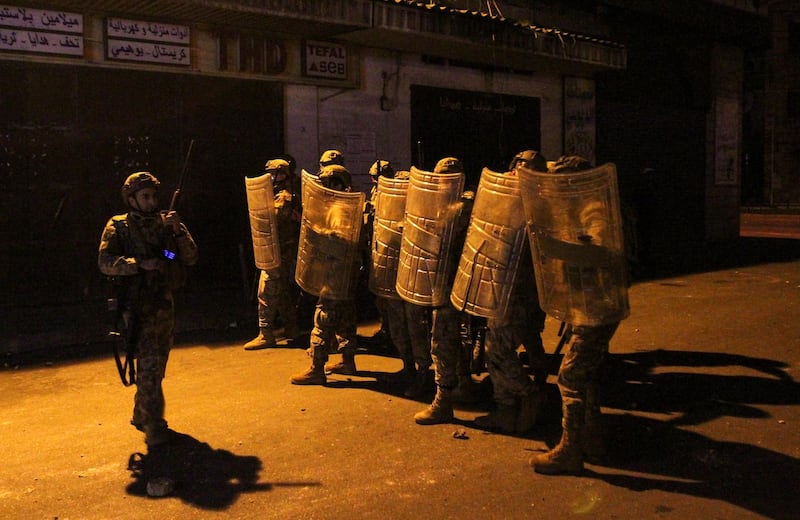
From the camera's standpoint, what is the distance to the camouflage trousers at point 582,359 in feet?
13.9

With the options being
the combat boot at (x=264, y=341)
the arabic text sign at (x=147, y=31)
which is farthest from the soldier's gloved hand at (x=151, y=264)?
the arabic text sign at (x=147, y=31)

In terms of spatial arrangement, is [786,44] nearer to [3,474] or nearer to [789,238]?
[789,238]

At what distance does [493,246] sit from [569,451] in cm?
122

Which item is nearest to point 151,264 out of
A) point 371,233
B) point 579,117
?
point 371,233

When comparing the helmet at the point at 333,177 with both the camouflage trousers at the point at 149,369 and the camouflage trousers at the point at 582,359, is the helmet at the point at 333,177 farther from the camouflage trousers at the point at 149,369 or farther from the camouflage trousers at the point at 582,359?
the camouflage trousers at the point at 582,359

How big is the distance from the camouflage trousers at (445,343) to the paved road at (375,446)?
32cm

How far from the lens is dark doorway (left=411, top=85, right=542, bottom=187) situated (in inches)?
529

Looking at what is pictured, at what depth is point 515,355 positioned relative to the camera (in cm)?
Answer: 488

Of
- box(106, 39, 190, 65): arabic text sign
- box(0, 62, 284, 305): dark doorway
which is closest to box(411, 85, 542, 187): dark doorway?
box(0, 62, 284, 305): dark doorway

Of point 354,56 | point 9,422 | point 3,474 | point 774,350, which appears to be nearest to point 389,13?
point 354,56

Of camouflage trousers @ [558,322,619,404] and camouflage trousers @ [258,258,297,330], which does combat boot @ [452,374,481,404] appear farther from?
camouflage trousers @ [258,258,297,330]

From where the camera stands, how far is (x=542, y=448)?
15.4 ft

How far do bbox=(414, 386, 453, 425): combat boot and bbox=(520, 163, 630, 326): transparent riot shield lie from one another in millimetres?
1240

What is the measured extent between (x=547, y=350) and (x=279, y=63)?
5887 millimetres
